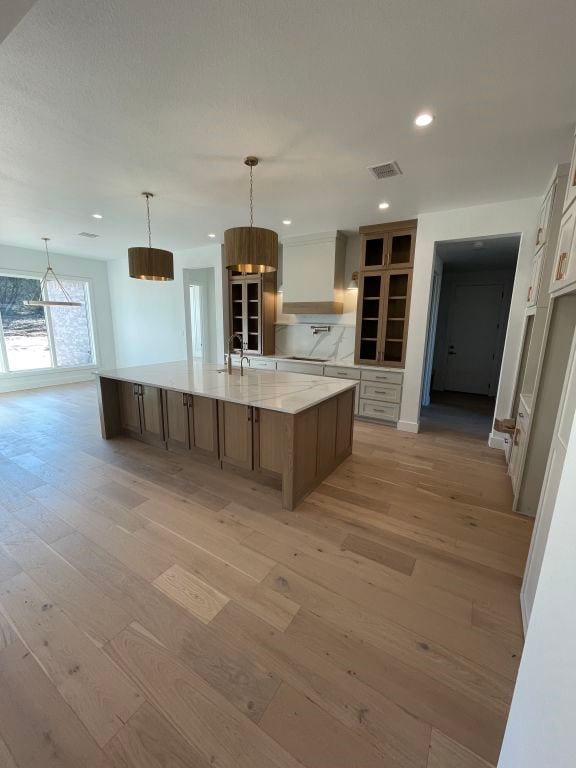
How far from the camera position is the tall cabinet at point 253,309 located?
5.32 meters

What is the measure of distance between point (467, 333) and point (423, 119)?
219 inches

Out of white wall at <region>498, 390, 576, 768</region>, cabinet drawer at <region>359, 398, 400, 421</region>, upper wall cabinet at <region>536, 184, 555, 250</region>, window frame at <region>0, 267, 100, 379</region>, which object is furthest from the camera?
window frame at <region>0, 267, 100, 379</region>

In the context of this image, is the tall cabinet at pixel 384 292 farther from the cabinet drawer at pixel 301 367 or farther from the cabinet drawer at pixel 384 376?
the cabinet drawer at pixel 301 367

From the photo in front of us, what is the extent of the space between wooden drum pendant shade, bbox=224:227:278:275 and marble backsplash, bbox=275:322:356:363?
110 inches

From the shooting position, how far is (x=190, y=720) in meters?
1.16

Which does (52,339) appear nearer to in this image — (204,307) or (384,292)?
(204,307)

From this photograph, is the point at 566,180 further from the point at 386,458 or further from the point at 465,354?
the point at 465,354

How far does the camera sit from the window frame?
6012 millimetres

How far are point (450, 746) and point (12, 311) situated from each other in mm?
8309

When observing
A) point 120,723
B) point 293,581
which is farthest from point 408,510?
point 120,723

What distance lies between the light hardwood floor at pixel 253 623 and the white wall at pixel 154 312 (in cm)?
417

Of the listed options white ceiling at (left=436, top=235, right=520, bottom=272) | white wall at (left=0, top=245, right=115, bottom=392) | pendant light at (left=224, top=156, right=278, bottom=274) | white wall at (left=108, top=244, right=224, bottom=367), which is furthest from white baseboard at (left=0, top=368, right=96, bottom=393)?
white ceiling at (left=436, top=235, right=520, bottom=272)

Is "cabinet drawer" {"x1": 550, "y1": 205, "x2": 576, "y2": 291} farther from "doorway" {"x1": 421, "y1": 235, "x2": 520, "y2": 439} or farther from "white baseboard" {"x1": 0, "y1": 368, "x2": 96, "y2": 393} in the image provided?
"white baseboard" {"x1": 0, "y1": 368, "x2": 96, "y2": 393}

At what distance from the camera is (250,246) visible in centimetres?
238
